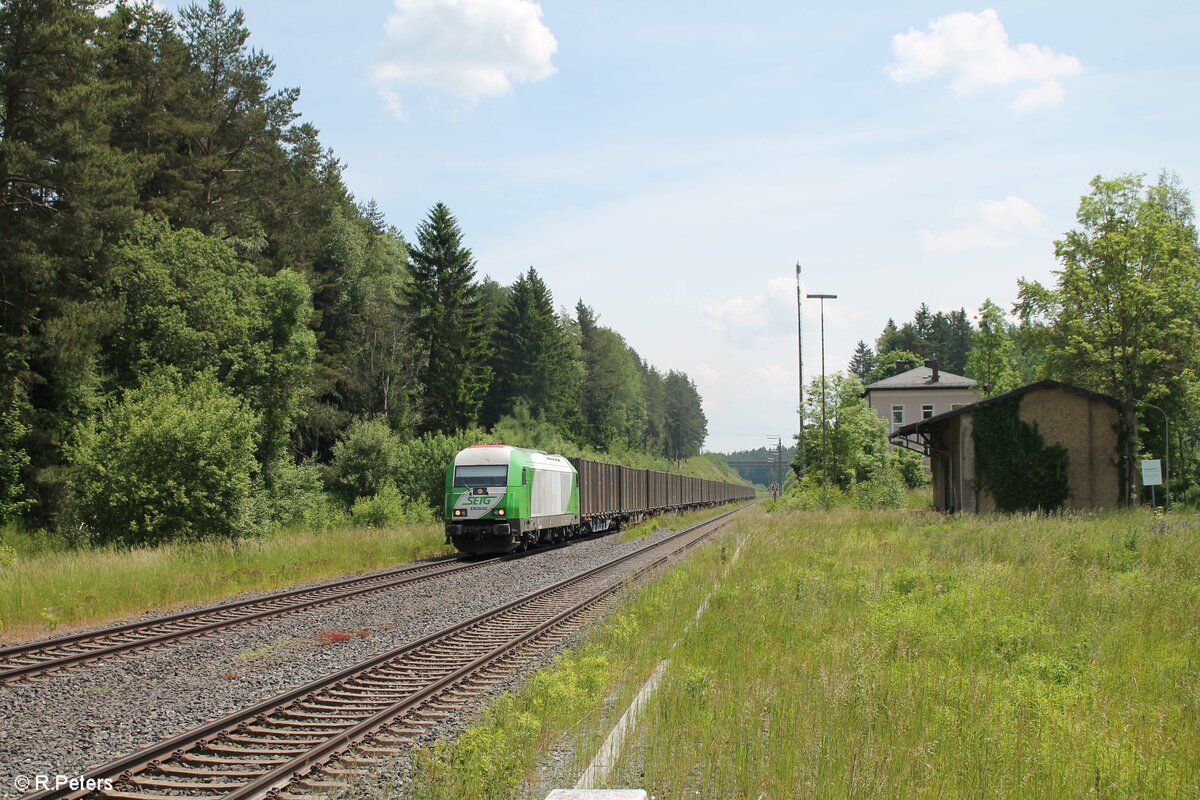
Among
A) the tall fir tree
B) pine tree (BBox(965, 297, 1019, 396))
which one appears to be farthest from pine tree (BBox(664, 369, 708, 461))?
the tall fir tree

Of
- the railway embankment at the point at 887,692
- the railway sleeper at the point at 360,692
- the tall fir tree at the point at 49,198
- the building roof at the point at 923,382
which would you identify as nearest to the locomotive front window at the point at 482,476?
the railway embankment at the point at 887,692

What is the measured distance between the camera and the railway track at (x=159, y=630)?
1025cm

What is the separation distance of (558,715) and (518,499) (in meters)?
17.6

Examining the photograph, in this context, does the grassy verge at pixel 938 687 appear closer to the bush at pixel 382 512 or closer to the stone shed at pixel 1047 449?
the stone shed at pixel 1047 449

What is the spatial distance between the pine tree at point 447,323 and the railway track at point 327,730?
4492cm

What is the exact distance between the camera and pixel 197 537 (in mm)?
24516

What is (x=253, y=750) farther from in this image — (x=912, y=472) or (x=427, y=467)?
(x=912, y=472)

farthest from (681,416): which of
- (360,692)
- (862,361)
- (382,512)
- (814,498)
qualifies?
(360,692)

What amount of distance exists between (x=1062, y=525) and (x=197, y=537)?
21.7m

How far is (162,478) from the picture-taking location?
79.8ft

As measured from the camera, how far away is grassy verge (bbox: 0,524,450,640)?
45.6 feet

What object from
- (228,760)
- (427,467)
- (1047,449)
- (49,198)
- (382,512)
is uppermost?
(49,198)

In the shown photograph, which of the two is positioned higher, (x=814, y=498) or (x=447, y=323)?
(x=447, y=323)

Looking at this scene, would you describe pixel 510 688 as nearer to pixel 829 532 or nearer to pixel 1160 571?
pixel 1160 571
